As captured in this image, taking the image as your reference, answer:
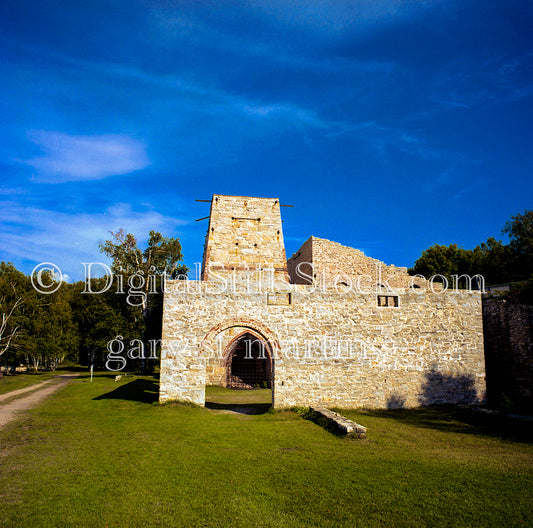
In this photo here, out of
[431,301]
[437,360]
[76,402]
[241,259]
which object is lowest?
[76,402]

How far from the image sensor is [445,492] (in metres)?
6.04

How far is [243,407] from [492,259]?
35582 mm

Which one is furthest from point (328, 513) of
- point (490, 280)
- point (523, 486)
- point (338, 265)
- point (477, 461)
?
point (490, 280)

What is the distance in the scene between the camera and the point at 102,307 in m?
26.5

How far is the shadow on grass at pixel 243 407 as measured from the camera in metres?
14.3

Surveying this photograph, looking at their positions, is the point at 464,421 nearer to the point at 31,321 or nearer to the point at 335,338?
the point at 335,338

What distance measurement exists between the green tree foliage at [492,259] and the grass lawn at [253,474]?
3254 centimetres

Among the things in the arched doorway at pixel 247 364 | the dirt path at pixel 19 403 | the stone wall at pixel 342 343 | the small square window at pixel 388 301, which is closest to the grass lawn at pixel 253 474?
the dirt path at pixel 19 403

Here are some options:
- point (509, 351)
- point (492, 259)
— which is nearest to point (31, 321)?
point (509, 351)

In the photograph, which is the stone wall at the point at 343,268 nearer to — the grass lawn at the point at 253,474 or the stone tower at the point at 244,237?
the stone tower at the point at 244,237

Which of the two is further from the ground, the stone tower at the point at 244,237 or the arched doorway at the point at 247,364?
the stone tower at the point at 244,237

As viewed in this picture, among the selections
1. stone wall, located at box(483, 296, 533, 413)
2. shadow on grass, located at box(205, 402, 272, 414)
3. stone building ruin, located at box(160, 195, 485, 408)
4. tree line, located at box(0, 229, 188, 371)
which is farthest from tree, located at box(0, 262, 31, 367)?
stone wall, located at box(483, 296, 533, 413)

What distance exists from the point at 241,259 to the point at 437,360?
33.6 ft

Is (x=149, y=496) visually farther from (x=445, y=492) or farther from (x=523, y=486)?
(x=523, y=486)
